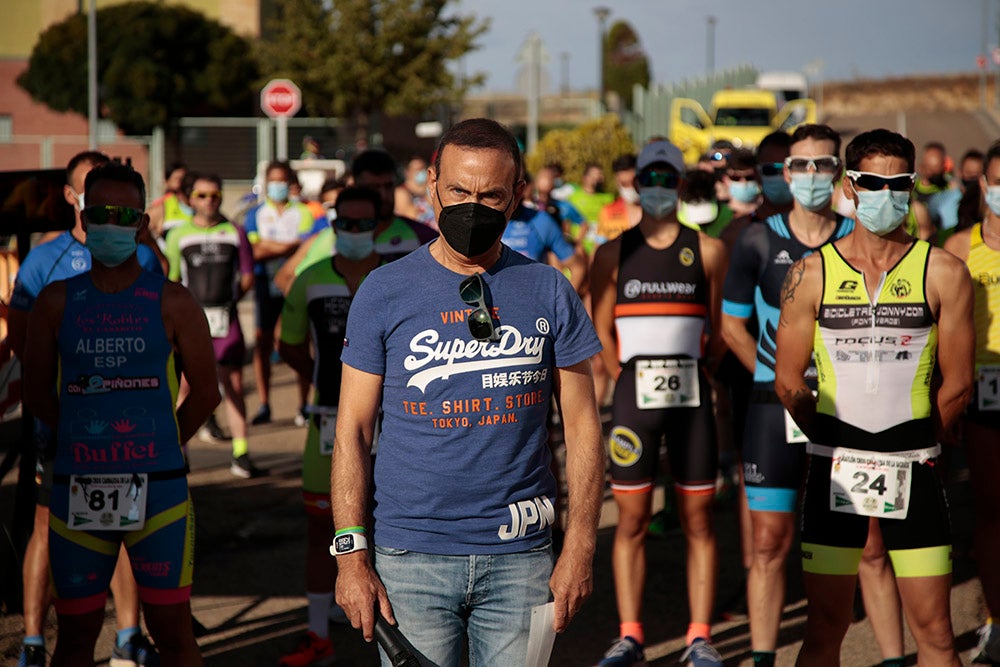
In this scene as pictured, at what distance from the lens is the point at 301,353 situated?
652 centimetres

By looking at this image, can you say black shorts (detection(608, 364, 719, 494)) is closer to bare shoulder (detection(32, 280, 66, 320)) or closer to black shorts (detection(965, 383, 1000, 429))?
black shorts (detection(965, 383, 1000, 429))

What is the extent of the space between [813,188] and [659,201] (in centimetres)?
79

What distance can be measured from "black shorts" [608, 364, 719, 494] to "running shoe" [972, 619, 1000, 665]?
1.45 meters

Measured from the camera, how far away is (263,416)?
12.0 meters

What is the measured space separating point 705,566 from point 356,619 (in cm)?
306

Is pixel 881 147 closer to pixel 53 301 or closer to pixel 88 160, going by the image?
pixel 53 301

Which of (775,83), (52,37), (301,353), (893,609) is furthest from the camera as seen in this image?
(775,83)

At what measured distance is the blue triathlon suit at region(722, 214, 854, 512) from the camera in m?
5.52

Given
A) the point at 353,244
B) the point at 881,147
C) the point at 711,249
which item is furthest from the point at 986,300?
the point at 353,244

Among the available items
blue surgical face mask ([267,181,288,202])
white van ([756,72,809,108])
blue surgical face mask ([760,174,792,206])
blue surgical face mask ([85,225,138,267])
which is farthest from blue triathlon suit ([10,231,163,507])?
white van ([756,72,809,108])

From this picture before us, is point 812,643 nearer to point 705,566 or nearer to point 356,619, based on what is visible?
point 705,566

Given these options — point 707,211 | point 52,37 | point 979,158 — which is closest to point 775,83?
point 52,37

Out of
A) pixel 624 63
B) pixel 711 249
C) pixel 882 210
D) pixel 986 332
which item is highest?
pixel 624 63

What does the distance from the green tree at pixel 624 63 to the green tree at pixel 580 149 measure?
36370mm
